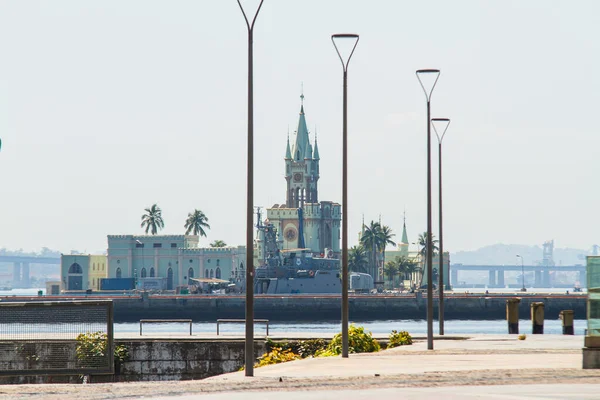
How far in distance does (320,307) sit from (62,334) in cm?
12606

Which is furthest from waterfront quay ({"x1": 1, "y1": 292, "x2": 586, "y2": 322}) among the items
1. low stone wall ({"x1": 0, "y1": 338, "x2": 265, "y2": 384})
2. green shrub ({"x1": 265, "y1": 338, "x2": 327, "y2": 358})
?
green shrub ({"x1": 265, "y1": 338, "x2": 327, "y2": 358})

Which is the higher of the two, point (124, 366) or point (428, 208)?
point (428, 208)

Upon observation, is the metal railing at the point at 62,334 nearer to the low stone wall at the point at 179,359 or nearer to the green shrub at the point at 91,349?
the green shrub at the point at 91,349

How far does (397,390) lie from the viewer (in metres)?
21.1

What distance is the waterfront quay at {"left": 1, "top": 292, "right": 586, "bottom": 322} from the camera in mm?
149625

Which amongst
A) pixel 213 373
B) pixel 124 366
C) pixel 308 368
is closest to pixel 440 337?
pixel 213 373

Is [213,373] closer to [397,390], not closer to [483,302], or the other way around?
[397,390]

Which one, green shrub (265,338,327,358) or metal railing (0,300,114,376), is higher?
metal railing (0,300,114,376)

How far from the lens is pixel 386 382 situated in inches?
910

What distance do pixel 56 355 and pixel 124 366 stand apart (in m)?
17.0

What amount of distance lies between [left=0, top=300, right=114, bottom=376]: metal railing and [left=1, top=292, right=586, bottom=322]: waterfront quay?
124 meters

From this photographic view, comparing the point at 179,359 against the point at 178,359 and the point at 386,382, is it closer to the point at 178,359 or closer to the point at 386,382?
the point at 178,359

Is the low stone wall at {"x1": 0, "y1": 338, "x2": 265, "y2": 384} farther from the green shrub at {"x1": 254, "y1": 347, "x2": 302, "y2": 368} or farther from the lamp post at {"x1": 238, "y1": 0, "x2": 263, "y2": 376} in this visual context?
the lamp post at {"x1": 238, "y1": 0, "x2": 263, "y2": 376}

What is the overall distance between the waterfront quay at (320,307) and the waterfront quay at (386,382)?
11853cm
